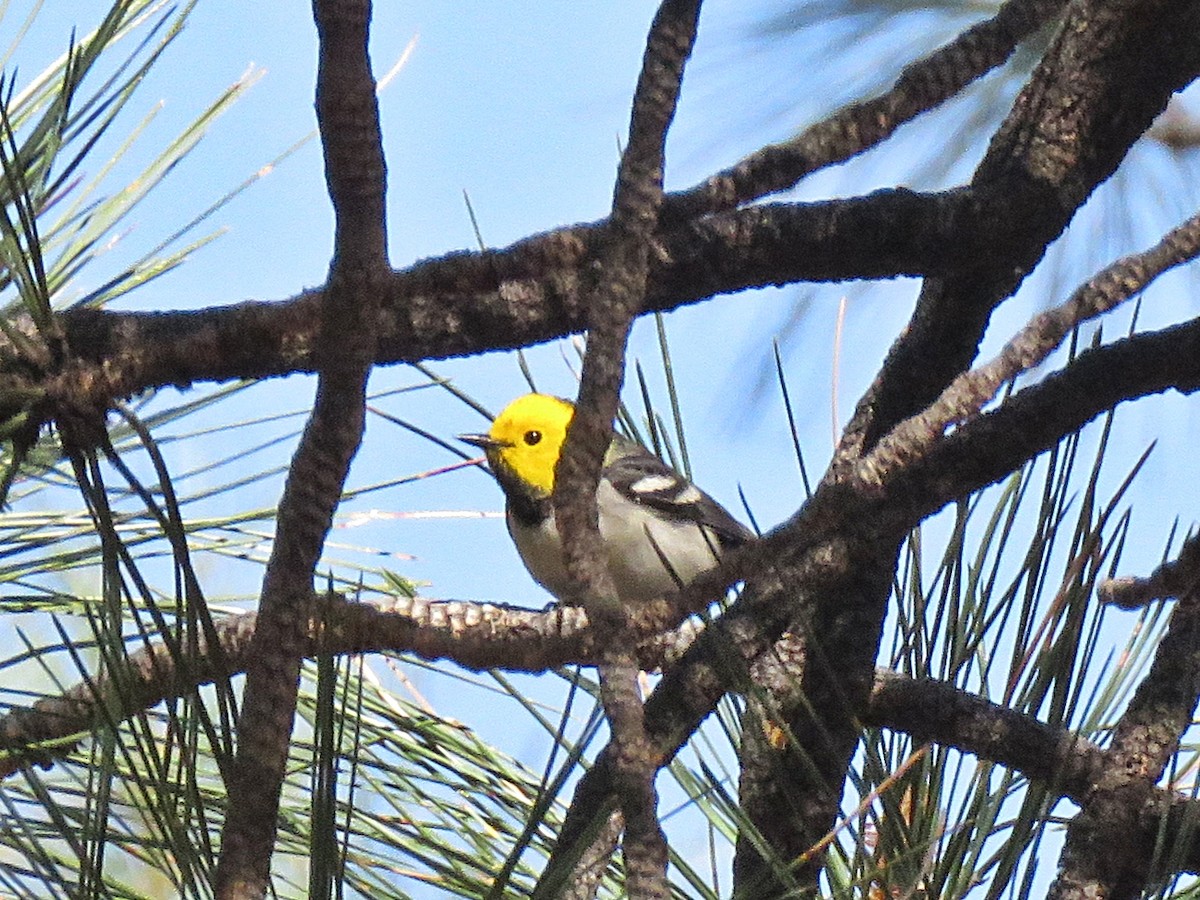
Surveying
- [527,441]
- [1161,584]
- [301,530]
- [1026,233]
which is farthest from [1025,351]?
[527,441]

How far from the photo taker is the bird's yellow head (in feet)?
8.41

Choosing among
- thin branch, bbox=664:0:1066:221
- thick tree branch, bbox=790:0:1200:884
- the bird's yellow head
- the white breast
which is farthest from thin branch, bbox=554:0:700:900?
the bird's yellow head

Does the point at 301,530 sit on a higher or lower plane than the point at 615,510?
lower

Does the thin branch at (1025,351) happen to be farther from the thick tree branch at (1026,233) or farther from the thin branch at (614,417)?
the thin branch at (614,417)

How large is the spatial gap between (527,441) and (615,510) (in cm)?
21

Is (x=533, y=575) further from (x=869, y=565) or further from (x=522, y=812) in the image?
(x=869, y=565)

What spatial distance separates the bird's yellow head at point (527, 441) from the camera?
101 inches

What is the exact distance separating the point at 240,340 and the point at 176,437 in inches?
28.1

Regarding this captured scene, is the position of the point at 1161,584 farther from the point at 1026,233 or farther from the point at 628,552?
the point at 628,552

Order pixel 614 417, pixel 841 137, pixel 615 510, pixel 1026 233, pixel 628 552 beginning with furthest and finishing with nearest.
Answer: pixel 615 510, pixel 628 552, pixel 1026 233, pixel 841 137, pixel 614 417

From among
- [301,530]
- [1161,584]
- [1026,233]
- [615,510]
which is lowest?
[301,530]

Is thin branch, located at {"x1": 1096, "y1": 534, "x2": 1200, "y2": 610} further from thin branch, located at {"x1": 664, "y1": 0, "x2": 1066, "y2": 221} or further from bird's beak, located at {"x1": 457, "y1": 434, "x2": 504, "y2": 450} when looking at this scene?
bird's beak, located at {"x1": 457, "y1": 434, "x2": 504, "y2": 450}

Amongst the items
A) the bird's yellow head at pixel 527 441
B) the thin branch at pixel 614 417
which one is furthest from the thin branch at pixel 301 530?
the bird's yellow head at pixel 527 441

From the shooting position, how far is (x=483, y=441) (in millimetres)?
2617
